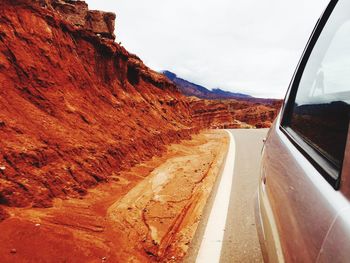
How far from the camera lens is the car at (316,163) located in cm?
118

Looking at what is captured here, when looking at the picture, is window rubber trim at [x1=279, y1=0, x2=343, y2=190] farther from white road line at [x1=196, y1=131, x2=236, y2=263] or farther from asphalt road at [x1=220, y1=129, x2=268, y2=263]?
white road line at [x1=196, y1=131, x2=236, y2=263]

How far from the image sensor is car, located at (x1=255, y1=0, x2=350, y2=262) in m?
1.18

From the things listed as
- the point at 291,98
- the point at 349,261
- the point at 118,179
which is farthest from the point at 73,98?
the point at 349,261

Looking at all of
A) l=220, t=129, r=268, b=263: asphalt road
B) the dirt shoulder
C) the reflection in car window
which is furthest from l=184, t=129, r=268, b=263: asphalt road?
the reflection in car window

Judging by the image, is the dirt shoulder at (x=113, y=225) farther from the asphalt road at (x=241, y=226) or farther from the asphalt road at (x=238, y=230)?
the asphalt road at (x=241, y=226)

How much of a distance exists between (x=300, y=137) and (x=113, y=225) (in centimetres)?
331

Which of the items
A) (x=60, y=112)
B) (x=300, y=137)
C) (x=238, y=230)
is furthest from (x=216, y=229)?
(x=60, y=112)

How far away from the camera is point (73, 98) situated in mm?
10031

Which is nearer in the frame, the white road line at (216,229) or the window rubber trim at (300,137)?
the window rubber trim at (300,137)

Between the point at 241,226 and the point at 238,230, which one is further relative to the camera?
the point at 241,226

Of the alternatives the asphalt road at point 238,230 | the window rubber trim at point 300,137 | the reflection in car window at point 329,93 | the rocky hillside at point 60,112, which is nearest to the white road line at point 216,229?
the asphalt road at point 238,230

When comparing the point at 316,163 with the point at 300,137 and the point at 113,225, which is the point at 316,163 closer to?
→ the point at 300,137

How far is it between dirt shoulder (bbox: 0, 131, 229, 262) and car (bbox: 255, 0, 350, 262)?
1.85 metres

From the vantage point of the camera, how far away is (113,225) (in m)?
4.65
